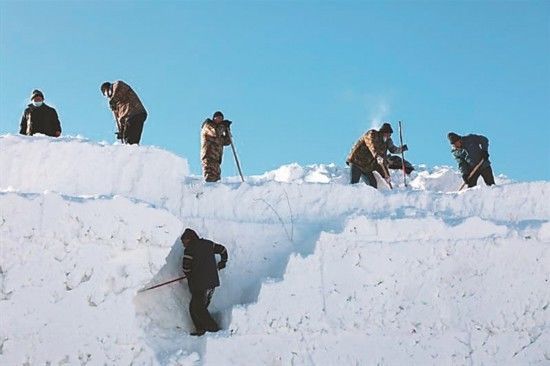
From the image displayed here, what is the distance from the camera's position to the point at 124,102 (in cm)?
1197

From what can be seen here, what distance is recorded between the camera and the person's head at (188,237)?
963cm

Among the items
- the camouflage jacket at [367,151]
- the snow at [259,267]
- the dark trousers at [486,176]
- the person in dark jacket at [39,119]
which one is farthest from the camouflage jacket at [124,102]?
the dark trousers at [486,176]

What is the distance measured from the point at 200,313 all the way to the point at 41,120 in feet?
13.1

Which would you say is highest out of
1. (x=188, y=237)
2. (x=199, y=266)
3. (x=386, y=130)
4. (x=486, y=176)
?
(x=386, y=130)

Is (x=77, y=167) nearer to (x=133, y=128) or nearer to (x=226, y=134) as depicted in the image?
(x=133, y=128)

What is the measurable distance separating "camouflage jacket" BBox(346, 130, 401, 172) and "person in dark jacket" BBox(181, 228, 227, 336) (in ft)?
13.3

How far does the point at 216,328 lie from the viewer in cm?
958

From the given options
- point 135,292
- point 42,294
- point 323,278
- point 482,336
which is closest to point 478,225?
point 482,336

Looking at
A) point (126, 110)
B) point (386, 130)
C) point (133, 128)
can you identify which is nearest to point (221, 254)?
point (133, 128)

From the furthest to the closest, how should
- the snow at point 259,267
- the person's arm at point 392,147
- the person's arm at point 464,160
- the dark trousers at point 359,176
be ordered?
1. the person's arm at point 392,147
2. the person's arm at point 464,160
3. the dark trousers at point 359,176
4. the snow at point 259,267

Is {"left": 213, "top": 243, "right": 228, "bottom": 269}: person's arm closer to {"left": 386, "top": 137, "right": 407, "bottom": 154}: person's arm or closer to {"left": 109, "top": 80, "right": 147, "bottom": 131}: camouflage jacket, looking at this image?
{"left": 109, "top": 80, "right": 147, "bottom": 131}: camouflage jacket

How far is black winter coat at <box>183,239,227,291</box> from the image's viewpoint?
9531mm

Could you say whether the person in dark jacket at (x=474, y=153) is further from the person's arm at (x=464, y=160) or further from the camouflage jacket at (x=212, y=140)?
the camouflage jacket at (x=212, y=140)

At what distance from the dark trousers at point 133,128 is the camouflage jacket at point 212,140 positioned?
0.96 m
